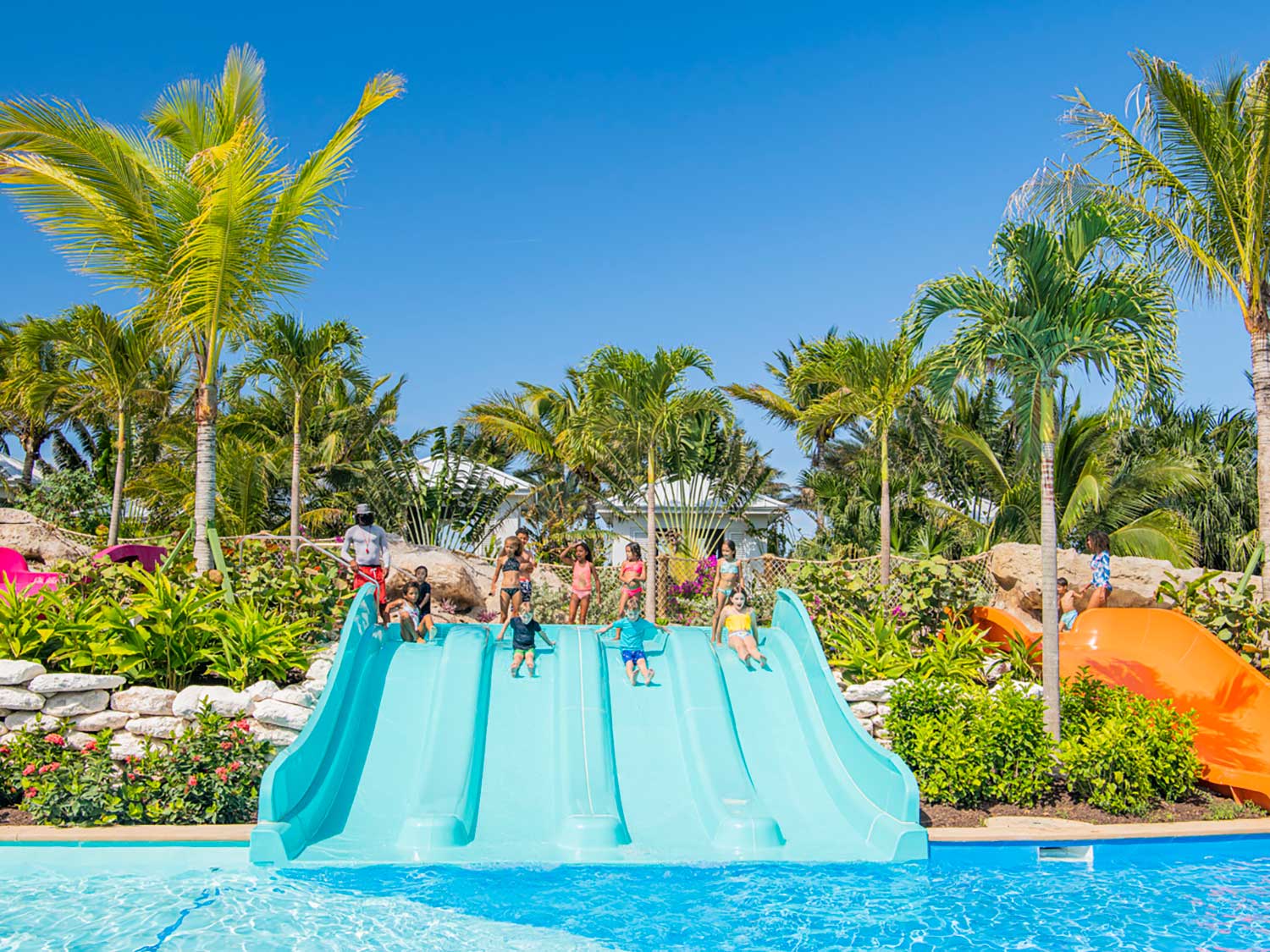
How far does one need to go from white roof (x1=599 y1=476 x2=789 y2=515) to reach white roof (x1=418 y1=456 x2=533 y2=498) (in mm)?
2554

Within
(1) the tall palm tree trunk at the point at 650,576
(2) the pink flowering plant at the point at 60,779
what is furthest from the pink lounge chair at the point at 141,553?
(1) the tall palm tree trunk at the point at 650,576

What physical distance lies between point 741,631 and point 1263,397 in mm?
6555

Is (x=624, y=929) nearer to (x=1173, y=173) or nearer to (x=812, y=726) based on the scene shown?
(x=812, y=726)

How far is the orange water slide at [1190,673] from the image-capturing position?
32.3ft

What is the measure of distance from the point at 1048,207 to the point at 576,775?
797 centimetres

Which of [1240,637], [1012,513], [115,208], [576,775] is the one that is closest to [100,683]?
[576,775]

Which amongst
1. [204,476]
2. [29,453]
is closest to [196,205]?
[204,476]

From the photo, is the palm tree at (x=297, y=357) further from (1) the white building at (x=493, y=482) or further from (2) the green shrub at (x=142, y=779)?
(2) the green shrub at (x=142, y=779)

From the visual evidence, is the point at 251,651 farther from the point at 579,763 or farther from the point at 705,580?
the point at 705,580

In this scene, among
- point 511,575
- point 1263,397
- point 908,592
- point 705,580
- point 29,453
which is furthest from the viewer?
point 29,453

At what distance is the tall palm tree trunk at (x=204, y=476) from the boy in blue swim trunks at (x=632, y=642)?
487 centimetres

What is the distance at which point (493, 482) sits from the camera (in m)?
24.2

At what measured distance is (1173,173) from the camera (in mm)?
11703

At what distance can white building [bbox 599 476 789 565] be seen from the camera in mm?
21703
